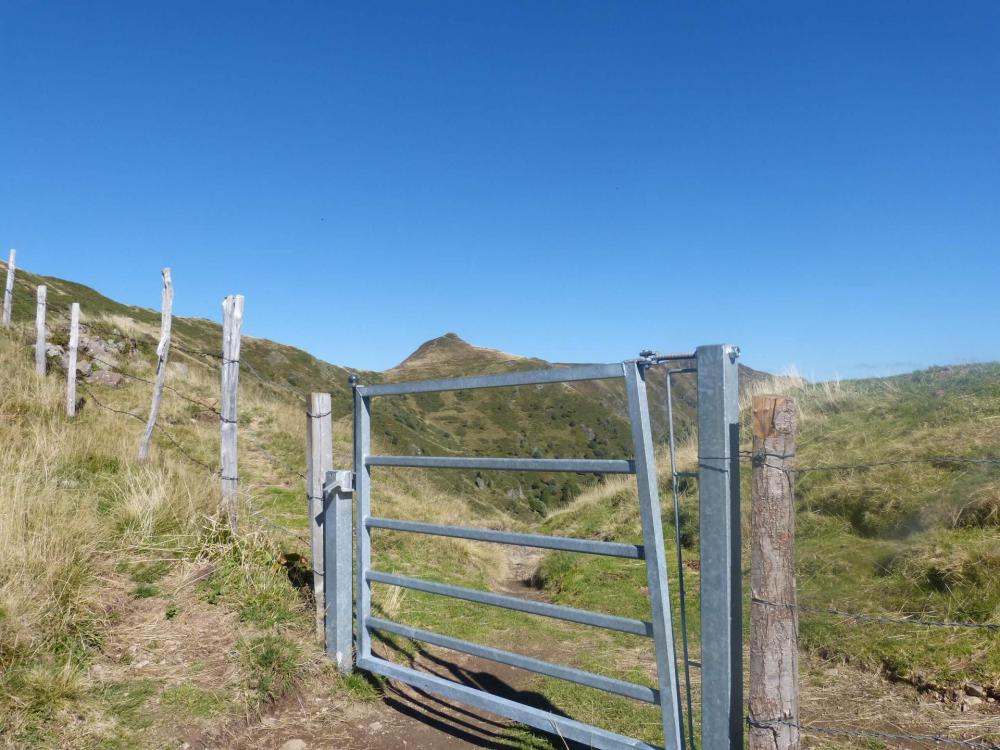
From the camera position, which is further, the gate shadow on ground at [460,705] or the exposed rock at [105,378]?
the exposed rock at [105,378]

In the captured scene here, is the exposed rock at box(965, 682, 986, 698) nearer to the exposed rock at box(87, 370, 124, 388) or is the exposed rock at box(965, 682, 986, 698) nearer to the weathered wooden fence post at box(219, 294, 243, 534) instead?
the weathered wooden fence post at box(219, 294, 243, 534)

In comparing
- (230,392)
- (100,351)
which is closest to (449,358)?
(100,351)

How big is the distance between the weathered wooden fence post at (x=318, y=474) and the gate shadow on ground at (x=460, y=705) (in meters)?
0.82

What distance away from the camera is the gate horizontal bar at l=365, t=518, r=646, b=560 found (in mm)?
3377

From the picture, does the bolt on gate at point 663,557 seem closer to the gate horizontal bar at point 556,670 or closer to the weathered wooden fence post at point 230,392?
the gate horizontal bar at point 556,670

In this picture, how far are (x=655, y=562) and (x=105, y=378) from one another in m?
15.0

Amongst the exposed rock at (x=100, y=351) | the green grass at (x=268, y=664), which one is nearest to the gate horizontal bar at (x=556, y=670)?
the green grass at (x=268, y=664)

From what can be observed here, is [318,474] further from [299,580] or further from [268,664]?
[268,664]

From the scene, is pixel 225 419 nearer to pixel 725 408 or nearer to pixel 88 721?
pixel 88 721

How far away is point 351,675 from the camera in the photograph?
499 cm

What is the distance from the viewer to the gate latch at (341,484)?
509cm

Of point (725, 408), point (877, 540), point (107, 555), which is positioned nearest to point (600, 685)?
point (725, 408)

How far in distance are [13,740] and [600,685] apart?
9.69ft

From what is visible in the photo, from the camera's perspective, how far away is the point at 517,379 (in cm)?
393
